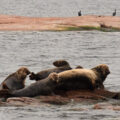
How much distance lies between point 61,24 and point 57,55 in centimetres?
1333

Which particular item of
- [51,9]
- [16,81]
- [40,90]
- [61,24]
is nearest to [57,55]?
[61,24]

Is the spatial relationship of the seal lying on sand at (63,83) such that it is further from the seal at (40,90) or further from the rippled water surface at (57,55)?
the rippled water surface at (57,55)

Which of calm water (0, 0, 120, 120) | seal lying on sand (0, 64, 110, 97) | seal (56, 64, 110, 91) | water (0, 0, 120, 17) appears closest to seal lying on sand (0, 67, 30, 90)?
seal lying on sand (0, 64, 110, 97)

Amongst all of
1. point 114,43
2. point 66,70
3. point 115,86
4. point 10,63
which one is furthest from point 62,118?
point 114,43

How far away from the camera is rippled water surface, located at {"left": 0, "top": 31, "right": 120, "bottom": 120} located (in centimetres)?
2144

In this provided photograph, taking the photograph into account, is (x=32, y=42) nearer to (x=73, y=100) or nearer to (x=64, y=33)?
(x=64, y=33)

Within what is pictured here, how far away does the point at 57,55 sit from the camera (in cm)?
4347

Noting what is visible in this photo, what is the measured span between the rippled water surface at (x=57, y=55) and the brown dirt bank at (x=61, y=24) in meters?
0.63

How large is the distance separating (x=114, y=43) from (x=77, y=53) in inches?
262

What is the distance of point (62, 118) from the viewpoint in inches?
824

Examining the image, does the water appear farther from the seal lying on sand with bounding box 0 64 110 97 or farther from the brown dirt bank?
the seal lying on sand with bounding box 0 64 110 97

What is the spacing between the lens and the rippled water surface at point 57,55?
21.4 meters

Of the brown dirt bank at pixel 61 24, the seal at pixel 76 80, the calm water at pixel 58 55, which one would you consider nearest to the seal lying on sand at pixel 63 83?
the seal at pixel 76 80

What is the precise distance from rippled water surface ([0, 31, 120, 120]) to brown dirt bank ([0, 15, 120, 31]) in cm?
63
